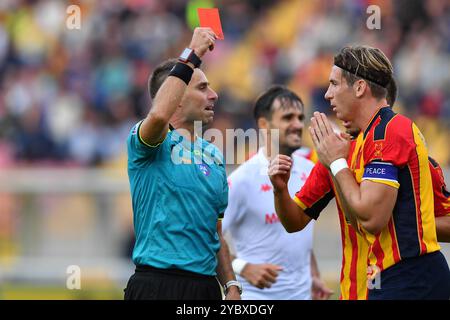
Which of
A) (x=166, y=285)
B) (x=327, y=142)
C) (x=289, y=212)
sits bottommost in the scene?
(x=166, y=285)

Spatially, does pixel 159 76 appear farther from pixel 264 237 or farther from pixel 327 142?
pixel 264 237

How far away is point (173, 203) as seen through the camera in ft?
17.2

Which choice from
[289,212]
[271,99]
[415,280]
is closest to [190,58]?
[289,212]

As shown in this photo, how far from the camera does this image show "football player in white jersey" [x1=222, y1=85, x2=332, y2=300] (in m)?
7.07

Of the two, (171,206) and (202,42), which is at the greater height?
(202,42)

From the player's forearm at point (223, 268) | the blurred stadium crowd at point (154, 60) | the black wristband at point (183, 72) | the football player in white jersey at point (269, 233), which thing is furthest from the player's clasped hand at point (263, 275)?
the blurred stadium crowd at point (154, 60)

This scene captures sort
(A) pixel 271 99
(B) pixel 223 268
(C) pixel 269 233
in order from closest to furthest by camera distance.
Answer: (B) pixel 223 268
(C) pixel 269 233
(A) pixel 271 99

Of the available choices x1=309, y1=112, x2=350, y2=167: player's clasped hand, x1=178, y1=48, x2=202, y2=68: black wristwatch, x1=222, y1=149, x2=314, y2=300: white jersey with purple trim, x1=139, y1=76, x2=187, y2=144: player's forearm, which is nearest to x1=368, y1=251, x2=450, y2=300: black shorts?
x1=309, y1=112, x2=350, y2=167: player's clasped hand

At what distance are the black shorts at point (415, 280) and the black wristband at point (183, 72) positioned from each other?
5.31 ft

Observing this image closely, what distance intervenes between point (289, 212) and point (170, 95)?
3.89 feet

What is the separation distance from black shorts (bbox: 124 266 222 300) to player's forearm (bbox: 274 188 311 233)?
0.71 meters
